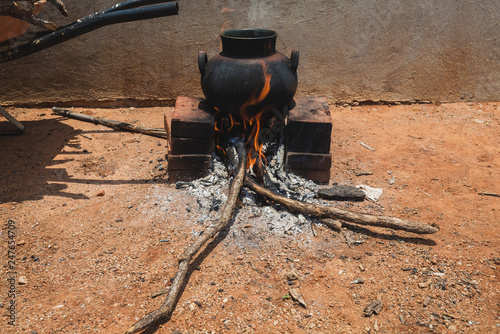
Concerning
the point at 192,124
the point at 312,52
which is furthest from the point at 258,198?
the point at 312,52

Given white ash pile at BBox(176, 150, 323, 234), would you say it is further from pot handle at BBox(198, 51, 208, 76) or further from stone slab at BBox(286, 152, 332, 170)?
pot handle at BBox(198, 51, 208, 76)

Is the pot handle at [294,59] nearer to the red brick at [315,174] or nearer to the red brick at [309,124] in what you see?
the red brick at [309,124]

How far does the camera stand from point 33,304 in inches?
113

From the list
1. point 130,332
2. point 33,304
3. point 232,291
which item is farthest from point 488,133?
point 33,304

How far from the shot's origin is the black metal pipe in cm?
337

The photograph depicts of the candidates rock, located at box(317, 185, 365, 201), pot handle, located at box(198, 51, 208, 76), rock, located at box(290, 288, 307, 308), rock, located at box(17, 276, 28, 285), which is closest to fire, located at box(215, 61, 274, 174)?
Answer: pot handle, located at box(198, 51, 208, 76)

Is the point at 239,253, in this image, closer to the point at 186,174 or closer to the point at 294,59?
the point at 186,174

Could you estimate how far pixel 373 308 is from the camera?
282cm

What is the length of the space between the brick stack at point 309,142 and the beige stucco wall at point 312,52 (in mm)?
2134

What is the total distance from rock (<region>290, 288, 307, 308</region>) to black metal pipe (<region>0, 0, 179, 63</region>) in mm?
2460

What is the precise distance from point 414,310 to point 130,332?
1926 mm

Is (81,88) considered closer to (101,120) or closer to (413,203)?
(101,120)

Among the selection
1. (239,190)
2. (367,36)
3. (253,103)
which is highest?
(367,36)

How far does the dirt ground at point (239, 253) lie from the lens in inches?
109
